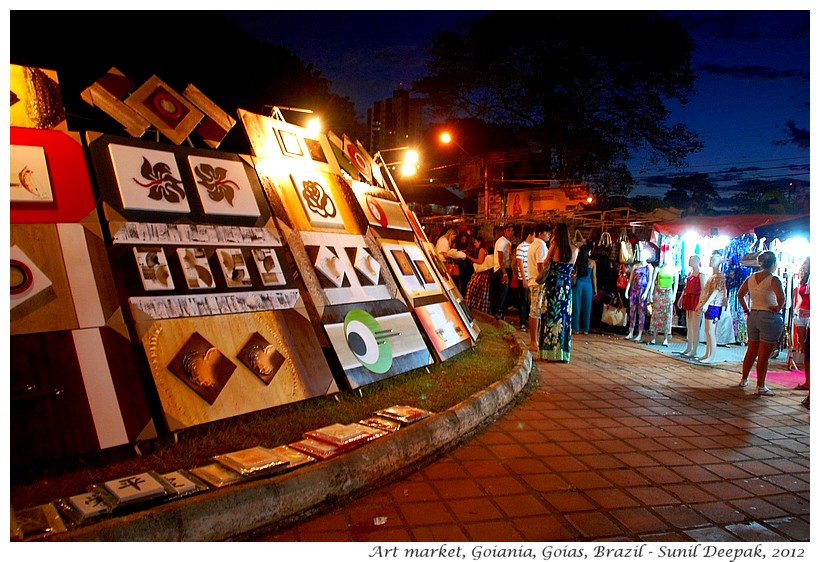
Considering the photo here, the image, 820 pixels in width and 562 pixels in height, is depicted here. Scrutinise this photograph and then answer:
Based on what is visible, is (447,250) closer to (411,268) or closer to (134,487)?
(411,268)

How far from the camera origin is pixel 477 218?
610 inches

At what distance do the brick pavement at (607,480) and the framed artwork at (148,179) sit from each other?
8.86 ft

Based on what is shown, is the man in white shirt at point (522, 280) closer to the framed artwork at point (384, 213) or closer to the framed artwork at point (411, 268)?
the framed artwork at point (384, 213)

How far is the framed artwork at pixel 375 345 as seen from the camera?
189 inches

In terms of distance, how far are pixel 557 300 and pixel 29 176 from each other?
6.14 metres

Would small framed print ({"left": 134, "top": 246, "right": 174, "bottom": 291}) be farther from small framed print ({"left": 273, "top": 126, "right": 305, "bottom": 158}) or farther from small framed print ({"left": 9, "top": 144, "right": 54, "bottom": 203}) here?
small framed print ({"left": 273, "top": 126, "right": 305, "bottom": 158})

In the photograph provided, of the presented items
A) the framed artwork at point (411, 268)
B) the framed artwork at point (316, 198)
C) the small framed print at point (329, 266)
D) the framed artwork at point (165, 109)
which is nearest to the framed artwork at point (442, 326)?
the framed artwork at point (411, 268)

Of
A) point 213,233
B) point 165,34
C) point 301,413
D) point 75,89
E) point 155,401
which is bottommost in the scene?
point 301,413

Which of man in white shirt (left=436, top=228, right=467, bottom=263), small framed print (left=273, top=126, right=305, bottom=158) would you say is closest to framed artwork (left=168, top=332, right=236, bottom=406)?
small framed print (left=273, top=126, right=305, bottom=158)

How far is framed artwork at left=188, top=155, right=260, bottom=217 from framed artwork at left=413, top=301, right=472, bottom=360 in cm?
217

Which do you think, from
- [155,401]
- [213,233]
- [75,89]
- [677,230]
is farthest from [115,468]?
[677,230]

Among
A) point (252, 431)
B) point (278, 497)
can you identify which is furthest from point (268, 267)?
point (278, 497)

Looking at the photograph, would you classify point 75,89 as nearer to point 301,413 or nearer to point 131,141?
point 131,141

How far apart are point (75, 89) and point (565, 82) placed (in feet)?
51.9
